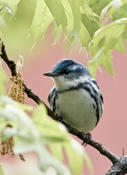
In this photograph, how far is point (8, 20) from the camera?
1.55m

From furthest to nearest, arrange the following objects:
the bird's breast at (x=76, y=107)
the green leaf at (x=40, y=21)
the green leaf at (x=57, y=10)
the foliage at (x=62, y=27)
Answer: the bird's breast at (x=76, y=107), the green leaf at (x=40, y=21), the green leaf at (x=57, y=10), the foliage at (x=62, y=27)

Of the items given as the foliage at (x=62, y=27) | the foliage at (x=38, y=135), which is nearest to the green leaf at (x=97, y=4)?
the foliage at (x=62, y=27)

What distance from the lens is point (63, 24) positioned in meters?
1.42

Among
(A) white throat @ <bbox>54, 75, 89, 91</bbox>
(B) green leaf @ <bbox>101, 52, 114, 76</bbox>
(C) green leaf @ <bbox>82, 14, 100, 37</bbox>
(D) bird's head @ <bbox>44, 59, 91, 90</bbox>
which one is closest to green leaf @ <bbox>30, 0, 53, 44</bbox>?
(C) green leaf @ <bbox>82, 14, 100, 37</bbox>

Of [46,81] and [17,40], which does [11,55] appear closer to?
[17,40]

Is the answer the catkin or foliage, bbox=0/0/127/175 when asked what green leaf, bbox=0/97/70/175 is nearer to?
foliage, bbox=0/0/127/175

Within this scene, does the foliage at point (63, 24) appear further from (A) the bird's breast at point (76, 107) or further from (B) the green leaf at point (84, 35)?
(A) the bird's breast at point (76, 107)

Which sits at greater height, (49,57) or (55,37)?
(49,57)

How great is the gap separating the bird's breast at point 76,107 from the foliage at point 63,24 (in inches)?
41.3

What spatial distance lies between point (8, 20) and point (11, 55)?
0.15m

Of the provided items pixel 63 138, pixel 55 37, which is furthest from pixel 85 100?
pixel 63 138

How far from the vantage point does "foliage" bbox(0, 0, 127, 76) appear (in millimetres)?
1407

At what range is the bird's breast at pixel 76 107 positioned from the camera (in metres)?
2.70

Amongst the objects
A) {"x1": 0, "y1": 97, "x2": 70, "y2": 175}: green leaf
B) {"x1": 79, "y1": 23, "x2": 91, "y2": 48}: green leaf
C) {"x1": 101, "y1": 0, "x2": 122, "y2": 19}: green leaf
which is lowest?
{"x1": 0, "y1": 97, "x2": 70, "y2": 175}: green leaf
